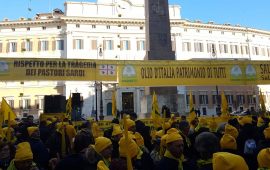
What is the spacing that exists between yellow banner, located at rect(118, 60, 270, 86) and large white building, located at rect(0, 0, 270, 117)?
32050mm

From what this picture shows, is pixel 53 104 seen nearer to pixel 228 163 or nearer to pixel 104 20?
pixel 228 163

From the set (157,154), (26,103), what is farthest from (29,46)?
(157,154)

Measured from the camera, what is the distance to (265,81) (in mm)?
14336

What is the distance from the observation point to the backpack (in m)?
4.17

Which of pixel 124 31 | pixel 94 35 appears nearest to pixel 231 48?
pixel 124 31

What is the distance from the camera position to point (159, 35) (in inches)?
620

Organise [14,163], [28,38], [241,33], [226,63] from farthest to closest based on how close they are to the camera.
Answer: [241,33] → [28,38] → [226,63] → [14,163]

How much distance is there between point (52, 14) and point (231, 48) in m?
Result: 36.0

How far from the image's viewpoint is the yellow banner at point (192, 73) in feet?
43.5

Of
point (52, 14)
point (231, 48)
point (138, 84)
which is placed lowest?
point (138, 84)

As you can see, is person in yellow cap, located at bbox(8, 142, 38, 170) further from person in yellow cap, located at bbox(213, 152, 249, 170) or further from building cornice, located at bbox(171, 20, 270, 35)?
building cornice, located at bbox(171, 20, 270, 35)

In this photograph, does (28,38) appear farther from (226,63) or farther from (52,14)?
(226,63)

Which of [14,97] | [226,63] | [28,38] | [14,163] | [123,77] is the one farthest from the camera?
[28,38]

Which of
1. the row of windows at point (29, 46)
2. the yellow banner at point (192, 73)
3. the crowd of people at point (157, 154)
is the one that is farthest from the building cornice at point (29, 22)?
the crowd of people at point (157, 154)
